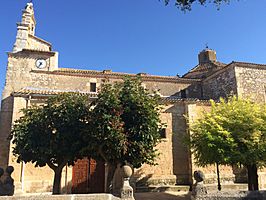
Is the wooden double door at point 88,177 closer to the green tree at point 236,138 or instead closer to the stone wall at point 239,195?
the green tree at point 236,138

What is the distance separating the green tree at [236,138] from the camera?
36.8 feet

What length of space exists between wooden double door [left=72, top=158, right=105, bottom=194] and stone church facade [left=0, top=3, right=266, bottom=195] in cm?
6

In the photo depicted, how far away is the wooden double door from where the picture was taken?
51.3ft

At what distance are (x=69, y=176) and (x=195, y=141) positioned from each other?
→ 8.05m

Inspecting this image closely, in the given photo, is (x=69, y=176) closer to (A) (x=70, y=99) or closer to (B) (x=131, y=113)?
(A) (x=70, y=99)

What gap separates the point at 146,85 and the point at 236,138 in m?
12.2

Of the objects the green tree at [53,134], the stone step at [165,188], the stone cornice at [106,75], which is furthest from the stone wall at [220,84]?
the green tree at [53,134]

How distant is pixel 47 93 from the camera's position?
16047mm

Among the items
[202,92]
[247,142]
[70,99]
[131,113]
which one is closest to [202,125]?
[247,142]

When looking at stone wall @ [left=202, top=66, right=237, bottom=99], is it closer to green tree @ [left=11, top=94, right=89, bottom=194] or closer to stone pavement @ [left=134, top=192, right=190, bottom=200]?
stone pavement @ [left=134, top=192, right=190, bottom=200]

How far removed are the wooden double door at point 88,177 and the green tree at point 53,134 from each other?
4.60m

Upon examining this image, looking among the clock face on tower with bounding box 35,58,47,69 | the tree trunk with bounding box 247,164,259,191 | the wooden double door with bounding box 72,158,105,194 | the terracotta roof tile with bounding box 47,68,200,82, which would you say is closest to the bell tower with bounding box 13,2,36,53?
the clock face on tower with bounding box 35,58,47,69

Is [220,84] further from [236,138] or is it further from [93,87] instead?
[93,87]

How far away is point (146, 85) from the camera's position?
75.1 ft
